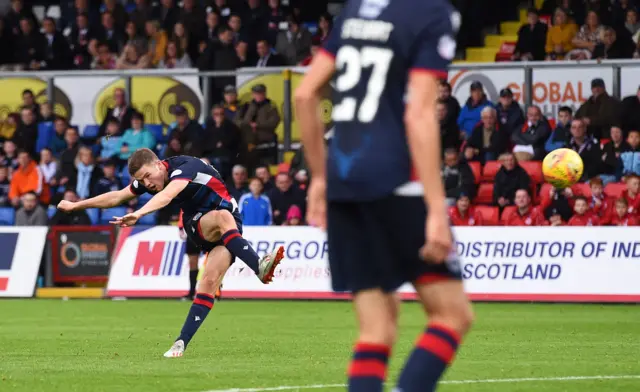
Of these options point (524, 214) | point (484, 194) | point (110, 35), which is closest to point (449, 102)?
point (484, 194)

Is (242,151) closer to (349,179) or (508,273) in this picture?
(508,273)

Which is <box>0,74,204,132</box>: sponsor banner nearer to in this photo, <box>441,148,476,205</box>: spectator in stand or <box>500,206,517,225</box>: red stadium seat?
<box>441,148,476,205</box>: spectator in stand

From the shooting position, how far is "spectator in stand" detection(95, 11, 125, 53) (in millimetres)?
29797

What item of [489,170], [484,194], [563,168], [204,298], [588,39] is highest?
[588,39]

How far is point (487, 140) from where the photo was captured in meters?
23.9

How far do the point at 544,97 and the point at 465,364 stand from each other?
1381 cm

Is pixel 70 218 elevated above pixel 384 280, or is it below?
below

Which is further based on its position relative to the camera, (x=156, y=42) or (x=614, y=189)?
(x=156, y=42)

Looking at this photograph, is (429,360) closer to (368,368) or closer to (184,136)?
(368,368)

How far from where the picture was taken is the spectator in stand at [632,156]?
73.4 ft

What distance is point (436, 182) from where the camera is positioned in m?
5.52

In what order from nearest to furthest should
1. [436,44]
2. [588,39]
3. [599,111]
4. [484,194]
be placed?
[436,44], [599,111], [484,194], [588,39]

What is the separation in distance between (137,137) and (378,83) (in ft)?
67.2

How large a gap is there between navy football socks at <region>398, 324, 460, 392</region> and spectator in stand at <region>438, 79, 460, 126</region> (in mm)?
18198
